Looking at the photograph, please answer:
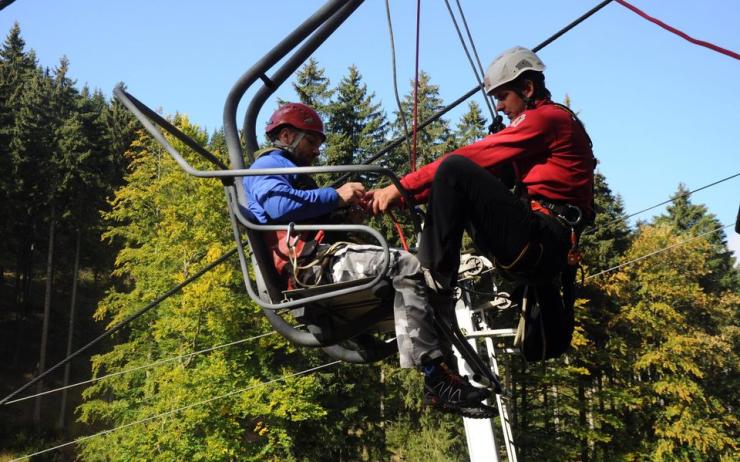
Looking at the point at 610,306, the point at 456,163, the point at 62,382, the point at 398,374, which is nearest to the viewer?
the point at 456,163

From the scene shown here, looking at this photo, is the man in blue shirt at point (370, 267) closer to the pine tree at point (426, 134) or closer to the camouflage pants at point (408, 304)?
the camouflage pants at point (408, 304)

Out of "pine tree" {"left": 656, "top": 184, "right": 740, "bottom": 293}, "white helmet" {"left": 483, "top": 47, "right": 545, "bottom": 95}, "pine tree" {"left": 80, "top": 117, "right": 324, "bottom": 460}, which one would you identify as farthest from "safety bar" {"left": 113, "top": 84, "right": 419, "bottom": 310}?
"pine tree" {"left": 656, "top": 184, "right": 740, "bottom": 293}

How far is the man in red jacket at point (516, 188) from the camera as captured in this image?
339cm

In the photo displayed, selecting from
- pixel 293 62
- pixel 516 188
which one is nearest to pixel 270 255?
pixel 293 62

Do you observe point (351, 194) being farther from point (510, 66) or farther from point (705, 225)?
point (705, 225)

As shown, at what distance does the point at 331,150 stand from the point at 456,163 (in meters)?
21.9

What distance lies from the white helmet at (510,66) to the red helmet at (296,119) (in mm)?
1001

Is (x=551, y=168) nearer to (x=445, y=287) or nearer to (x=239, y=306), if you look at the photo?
(x=445, y=287)

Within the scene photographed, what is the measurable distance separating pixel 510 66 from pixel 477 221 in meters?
0.88

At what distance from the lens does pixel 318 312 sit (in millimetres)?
4035

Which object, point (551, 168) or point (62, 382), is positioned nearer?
point (551, 168)

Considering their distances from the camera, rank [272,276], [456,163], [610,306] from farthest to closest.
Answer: [610,306] → [272,276] → [456,163]

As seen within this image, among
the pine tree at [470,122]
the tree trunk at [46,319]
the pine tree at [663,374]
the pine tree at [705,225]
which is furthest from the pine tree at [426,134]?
the pine tree at [705,225]

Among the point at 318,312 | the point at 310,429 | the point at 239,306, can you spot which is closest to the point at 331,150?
the point at 239,306
